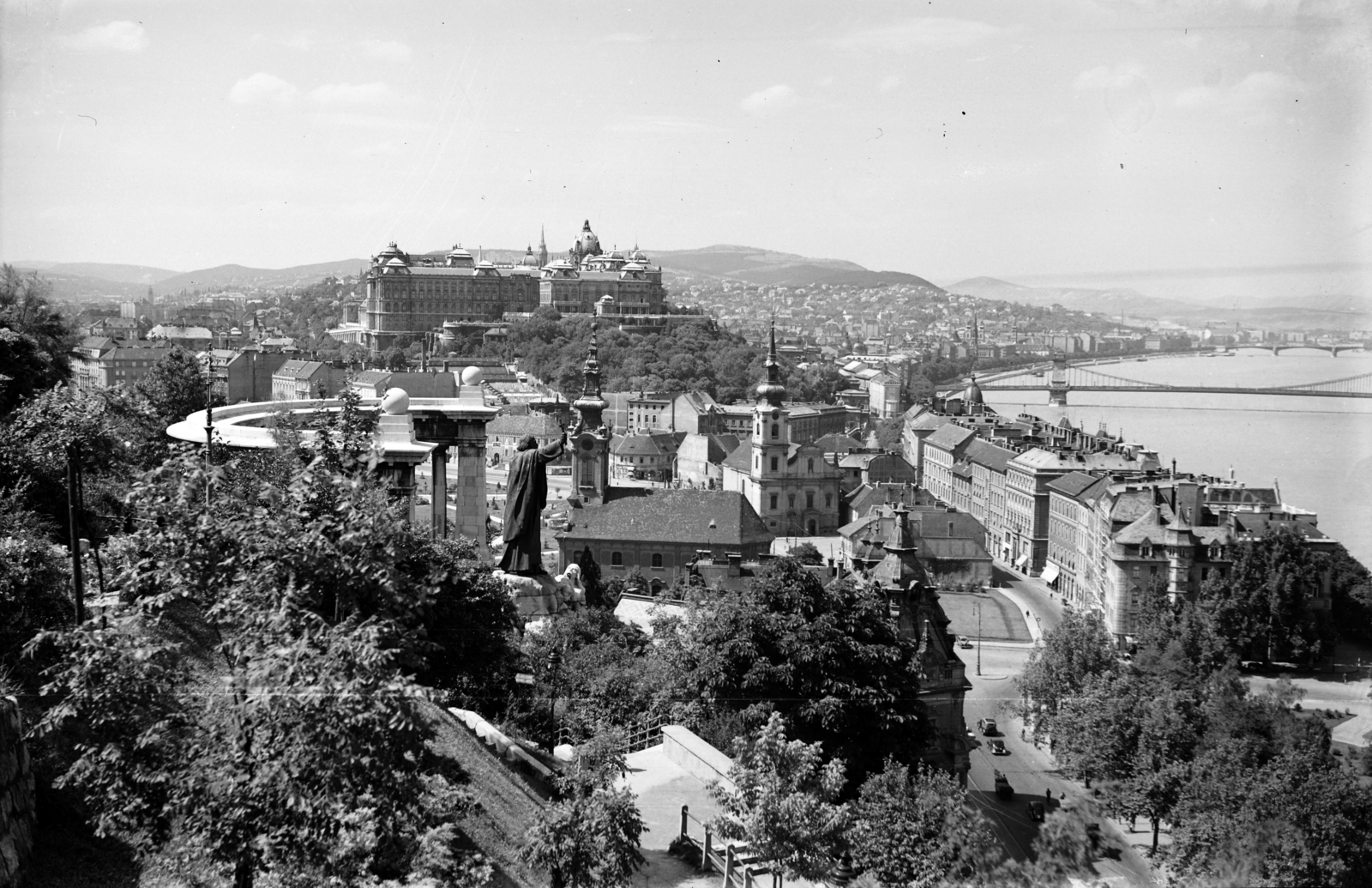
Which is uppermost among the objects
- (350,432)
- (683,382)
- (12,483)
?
(350,432)

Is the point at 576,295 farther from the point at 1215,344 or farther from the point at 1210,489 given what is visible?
the point at 1210,489

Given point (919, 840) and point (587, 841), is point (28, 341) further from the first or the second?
point (919, 840)

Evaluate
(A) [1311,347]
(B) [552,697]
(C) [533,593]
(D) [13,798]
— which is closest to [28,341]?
(C) [533,593]

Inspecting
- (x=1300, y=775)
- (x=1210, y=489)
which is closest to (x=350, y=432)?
(x=1300, y=775)

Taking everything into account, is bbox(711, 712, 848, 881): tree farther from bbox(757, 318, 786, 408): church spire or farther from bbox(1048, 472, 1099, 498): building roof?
bbox(757, 318, 786, 408): church spire

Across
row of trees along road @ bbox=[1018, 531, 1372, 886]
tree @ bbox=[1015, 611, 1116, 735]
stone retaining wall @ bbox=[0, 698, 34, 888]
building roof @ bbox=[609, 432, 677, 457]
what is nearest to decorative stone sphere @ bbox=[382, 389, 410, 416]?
stone retaining wall @ bbox=[0, 698, 34, 888]

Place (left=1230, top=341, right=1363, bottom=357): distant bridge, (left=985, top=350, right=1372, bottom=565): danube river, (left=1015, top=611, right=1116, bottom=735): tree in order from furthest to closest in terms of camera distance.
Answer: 1. (left=1230, top=341, right=1363, bottom=357): distant bridge
2. (left=985, top=350, right=1372, bottom=565): danube river
3. (left=1015, top=611, right=1116, bottom=735): tree

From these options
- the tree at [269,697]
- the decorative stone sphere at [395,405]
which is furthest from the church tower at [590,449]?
the tree at [269,697]

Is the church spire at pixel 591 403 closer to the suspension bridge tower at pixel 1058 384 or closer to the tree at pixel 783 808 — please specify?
the tree at pixel 783 808
